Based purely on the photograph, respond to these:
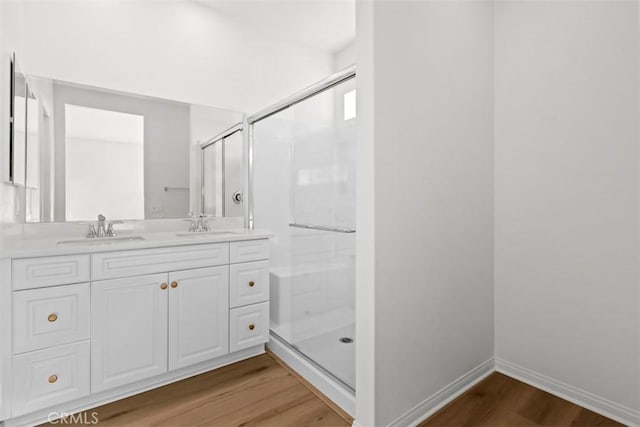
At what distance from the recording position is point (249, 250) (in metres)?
2.14

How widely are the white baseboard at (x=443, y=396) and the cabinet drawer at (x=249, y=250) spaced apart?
3.69 feet

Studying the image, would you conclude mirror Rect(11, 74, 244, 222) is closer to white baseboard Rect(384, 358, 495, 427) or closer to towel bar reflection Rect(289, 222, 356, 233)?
towel bar reflection Rect(289, 222, 356, 233)

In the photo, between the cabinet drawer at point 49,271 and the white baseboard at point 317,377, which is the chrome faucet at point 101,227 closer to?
the cabinet drawer at point 49,271

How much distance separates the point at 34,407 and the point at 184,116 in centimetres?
185

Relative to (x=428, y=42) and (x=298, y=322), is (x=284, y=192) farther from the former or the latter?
(x=428, y=42)

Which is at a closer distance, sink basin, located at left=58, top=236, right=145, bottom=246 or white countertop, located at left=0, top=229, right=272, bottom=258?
white countertop, located at left=0, top=229, right=272, bottom=258

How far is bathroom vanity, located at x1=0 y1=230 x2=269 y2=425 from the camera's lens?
1426mm

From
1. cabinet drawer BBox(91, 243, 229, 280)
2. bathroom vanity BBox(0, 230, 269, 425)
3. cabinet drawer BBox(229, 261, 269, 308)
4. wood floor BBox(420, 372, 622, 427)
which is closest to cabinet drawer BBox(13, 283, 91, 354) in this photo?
bathroom vanity BBox(0, 230, 269, 425)

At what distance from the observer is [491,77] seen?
77.6 inches

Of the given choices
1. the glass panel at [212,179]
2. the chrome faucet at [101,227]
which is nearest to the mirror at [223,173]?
the glass panel at [212,179]

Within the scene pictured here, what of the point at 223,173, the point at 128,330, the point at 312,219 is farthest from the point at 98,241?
the point at 312,219

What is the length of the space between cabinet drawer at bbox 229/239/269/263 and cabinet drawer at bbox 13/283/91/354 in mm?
765

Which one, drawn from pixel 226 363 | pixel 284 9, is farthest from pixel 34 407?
pixel 284 9

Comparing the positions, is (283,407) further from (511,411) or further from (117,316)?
(511,411)
